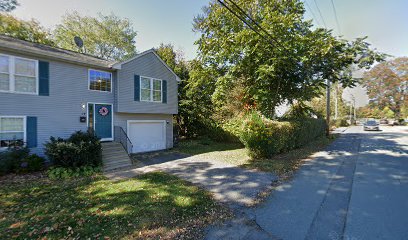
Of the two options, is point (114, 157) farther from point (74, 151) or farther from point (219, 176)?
point (219, 176)

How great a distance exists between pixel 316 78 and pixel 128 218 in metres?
13.5

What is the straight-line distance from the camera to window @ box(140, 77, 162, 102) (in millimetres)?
11907

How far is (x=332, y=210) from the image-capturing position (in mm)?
4227

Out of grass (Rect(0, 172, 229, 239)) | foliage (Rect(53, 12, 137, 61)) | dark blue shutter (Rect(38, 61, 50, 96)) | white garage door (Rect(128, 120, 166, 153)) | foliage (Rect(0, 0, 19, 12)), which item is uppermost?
foliage (Rect(53, 12, 137, 61))

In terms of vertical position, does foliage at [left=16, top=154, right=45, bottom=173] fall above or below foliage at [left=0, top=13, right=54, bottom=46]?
below

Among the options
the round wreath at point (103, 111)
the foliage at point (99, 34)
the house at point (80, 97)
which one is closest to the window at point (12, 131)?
the house at point (80, 97)

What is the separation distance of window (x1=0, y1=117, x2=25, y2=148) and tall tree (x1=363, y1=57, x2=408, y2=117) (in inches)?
2231

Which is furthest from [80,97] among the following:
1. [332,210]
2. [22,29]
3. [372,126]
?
[372,126]

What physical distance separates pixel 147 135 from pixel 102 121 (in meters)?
3.05

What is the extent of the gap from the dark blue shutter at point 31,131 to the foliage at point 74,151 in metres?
1.05

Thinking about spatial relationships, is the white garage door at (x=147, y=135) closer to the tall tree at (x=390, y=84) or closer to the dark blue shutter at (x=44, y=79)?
the dark blue shutter at (x=44, y=79)

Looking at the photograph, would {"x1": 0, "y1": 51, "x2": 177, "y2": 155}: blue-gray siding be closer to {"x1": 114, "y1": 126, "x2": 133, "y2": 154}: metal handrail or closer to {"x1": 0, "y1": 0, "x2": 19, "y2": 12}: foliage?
{"x1": 114, "y1": 126, "x2": 133, "y2": 154}: metal handrail

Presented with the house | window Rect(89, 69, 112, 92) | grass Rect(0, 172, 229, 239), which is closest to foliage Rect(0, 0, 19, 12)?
the house

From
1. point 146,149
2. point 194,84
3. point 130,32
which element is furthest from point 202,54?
point 130,32
